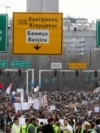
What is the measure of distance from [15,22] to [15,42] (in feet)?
3.48

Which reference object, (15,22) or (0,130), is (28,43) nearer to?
(15,22)

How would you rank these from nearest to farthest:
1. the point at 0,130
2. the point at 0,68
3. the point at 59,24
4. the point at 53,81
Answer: the point at 59,24, the point at 0,130, the point at 0,68, the point at 53,81

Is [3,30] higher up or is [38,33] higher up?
[3,30]

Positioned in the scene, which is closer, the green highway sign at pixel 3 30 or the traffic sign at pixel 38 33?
the traffic sign at pixel 38 33

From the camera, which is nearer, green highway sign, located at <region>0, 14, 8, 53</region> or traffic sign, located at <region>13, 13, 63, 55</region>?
traffic sign, located at <region>13, 13, 63, 55</region>

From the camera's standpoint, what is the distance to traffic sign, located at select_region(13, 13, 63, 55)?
31453 millimetres

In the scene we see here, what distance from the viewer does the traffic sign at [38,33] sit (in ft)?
103

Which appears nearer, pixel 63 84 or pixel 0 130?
pixel 0 130

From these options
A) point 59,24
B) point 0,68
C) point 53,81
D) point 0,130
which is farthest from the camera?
point 53,81

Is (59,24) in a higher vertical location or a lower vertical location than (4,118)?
higher

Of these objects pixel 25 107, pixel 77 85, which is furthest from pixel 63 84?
pixel 25 107

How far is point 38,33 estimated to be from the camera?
104 ft

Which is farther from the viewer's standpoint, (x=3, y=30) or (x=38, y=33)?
(x=3, y=30)

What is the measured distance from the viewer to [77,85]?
12069 cm
